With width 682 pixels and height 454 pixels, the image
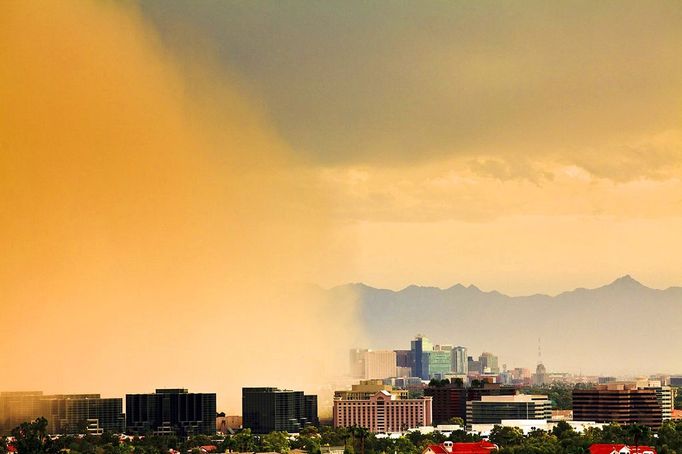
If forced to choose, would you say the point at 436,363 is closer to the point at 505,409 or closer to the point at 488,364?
the point at 488,364

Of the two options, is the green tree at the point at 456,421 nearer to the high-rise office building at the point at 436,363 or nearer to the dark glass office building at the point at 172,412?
the dark glass office building at the point at 172,412

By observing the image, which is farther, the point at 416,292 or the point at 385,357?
the point at 416,292

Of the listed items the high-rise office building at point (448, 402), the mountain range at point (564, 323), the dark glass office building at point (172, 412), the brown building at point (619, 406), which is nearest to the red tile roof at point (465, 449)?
the dark glass office building at point (172, 412)

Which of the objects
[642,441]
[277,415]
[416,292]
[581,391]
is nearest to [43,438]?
[277,415]

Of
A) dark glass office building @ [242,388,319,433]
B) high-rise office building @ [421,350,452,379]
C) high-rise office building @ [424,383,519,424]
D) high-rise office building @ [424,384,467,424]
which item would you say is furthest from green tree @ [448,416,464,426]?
high-rise office building @ [421,350,452,379]

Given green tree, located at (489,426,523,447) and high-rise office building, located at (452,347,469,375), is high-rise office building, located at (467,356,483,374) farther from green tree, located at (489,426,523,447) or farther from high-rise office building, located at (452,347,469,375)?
green tree, located at (489,426,523,447)

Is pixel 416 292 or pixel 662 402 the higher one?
pixel 416 292

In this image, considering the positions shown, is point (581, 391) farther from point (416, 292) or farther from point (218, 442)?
point (416, 292)
